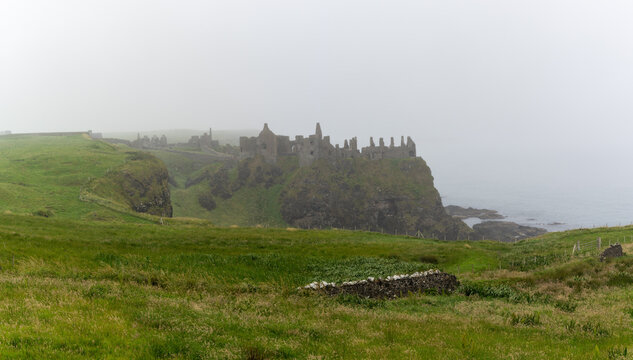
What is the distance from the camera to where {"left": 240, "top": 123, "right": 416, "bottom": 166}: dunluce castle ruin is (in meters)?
176

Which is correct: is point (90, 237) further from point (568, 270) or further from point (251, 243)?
point (568, 270)

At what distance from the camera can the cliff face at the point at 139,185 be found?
88562 millimetres

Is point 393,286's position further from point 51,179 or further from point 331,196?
point 331,196

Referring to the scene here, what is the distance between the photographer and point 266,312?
1559 centimetres

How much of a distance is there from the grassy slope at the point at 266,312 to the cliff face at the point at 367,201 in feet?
448

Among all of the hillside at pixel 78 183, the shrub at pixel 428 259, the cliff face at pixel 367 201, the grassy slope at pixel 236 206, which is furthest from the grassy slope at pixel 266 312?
the cliff face at pixel 367 201

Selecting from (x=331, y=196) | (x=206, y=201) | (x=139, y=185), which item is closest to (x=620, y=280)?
(x=139, y=185)

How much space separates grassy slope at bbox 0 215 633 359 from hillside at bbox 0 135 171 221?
36533mm

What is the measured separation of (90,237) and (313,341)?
116 ft

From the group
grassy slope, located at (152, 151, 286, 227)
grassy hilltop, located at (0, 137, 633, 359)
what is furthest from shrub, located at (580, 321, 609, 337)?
grassy slope, located at (152, 151, 286, 227)

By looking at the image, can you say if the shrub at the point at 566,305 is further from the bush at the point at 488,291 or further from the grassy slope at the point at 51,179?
the grassy slope at the point at 51,179

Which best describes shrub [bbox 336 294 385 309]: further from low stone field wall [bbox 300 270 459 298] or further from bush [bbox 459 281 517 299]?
bush [bbox 459 281 517 299]

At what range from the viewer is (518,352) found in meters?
11.4

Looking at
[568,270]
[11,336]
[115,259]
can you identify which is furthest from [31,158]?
[568,270]
